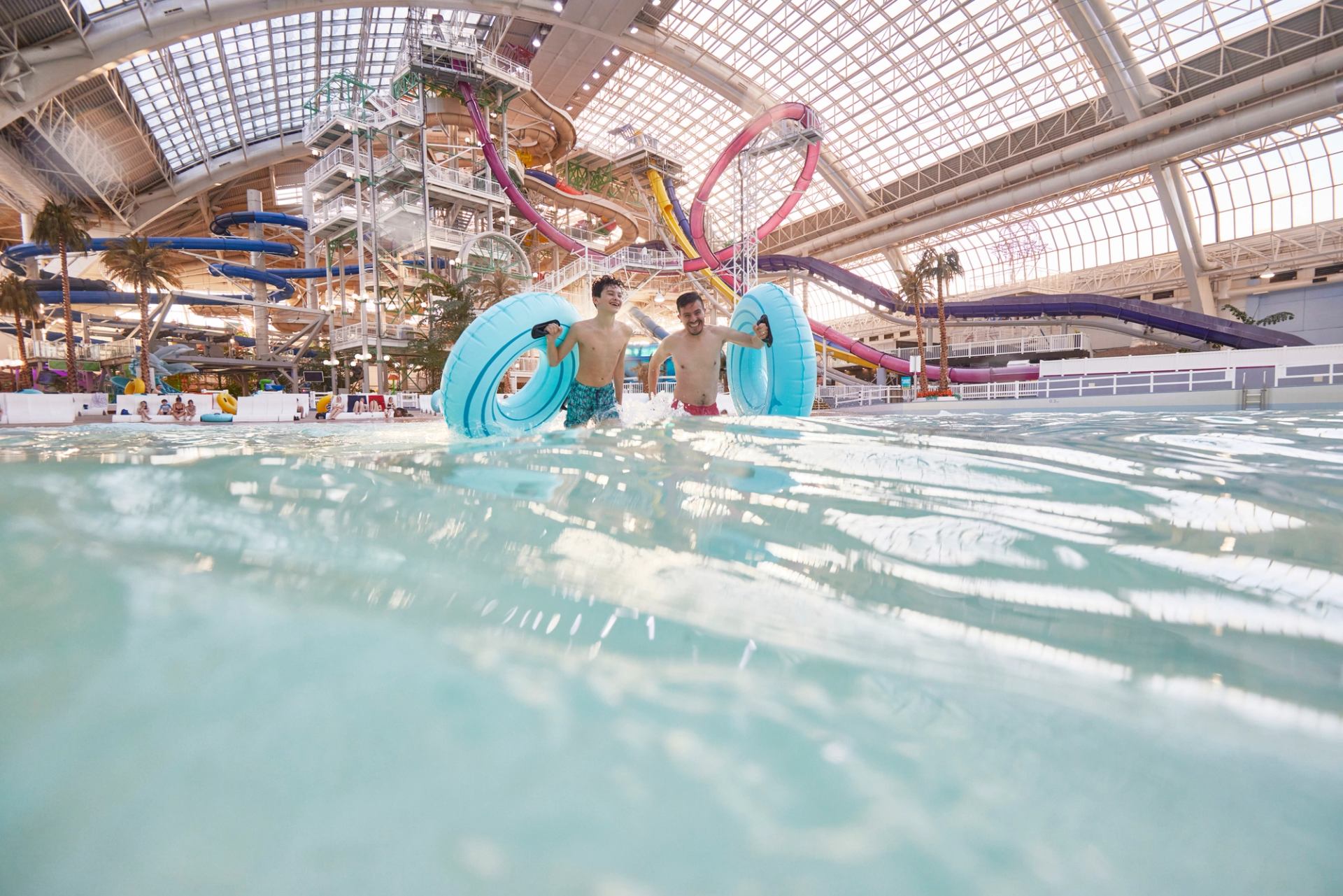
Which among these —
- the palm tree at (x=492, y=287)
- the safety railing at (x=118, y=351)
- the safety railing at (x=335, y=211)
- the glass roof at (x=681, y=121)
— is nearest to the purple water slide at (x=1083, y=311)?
the glass roof at (x=681, y=121)

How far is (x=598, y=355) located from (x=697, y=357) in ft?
3.12

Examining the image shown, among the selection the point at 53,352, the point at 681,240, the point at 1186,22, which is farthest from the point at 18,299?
the point at 1186,22

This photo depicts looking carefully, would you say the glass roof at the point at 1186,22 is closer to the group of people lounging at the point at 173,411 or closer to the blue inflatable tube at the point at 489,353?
the blue inflatable tube at the point at 489,353

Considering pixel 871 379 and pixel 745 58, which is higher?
pixel 745 58

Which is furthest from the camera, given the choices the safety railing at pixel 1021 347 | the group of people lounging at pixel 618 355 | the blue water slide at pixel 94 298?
the blue water slide at pixel 94 298

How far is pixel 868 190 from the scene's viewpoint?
30375mm

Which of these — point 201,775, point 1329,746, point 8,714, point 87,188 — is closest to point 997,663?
point 1329,746

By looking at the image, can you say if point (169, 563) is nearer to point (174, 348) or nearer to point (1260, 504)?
point (1260, 504)

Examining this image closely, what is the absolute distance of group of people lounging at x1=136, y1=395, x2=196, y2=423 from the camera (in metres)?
13.6

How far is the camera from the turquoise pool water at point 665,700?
75 centimetres

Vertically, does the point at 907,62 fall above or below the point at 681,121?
below

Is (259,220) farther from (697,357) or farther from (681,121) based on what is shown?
(697,357)

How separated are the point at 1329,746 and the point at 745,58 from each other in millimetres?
29414

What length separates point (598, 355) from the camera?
5652 millimetres
